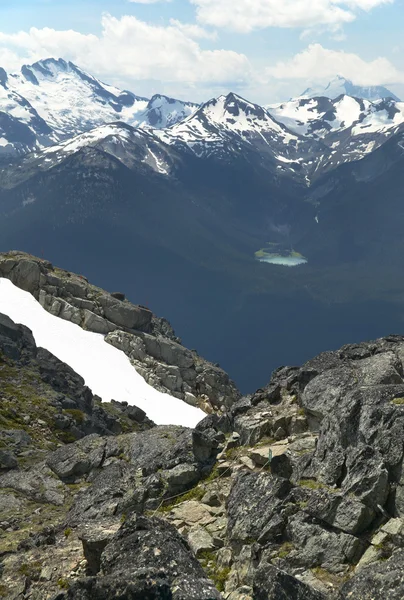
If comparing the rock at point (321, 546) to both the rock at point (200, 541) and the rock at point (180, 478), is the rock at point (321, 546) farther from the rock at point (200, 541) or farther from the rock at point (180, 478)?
the rock at point (180, 478)

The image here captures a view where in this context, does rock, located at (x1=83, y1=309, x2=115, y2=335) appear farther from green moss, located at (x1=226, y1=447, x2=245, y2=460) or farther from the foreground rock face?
green moss, located at (x1=226, y1=447, x2=245, y2=460)

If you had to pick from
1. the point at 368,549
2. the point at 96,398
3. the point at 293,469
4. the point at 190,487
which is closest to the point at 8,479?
the point at 190,487

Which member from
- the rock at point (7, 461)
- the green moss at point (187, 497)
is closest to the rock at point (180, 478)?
the green moss at point (187, 497)

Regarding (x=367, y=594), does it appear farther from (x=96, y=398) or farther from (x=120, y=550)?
(x=96, y=398)

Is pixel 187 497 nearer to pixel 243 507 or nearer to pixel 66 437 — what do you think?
pixel 243 507

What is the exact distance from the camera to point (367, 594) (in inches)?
635

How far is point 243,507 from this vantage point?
23938mm

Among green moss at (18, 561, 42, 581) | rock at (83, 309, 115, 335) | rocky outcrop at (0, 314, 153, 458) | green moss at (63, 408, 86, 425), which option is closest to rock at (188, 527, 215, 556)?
green moss at (18, 561, 42, 581)

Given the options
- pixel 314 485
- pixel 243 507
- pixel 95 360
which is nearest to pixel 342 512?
pixel 314 485

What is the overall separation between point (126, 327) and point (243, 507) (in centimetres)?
8174

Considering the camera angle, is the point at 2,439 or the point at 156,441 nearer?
the point at 156,441

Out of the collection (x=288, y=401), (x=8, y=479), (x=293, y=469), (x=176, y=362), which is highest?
(x=176, y=362)

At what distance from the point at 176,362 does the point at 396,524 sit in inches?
3293

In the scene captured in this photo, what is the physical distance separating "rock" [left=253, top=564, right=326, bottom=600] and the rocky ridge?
3 cm
